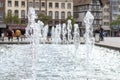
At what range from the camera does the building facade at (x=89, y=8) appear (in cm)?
11944

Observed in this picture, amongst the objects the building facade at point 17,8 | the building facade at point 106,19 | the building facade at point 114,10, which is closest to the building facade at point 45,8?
the building facade at point 17,8

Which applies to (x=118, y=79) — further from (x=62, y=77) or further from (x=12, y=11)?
(x=12, y=11)

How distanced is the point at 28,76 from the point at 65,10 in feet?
312

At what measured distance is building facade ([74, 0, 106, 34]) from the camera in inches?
4702

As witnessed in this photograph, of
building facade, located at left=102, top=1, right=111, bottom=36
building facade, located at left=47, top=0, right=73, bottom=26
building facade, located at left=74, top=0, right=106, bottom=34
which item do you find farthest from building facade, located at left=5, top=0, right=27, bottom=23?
building facade, located at left=102, top=1, right=111, bottom=36

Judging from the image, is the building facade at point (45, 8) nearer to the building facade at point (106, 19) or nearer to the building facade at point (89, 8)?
the building facade at point (89, 8)

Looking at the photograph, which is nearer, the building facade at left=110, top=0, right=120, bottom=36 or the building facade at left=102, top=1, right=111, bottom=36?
the building facade at left=102, top=1, right=111, bottom=36

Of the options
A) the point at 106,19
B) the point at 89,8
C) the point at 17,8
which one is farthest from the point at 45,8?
the point at 106,19

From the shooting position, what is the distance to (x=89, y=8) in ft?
392

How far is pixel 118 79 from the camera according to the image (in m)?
11.3

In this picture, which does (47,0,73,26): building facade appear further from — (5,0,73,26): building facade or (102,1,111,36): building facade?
(102,1,111,36): building facade

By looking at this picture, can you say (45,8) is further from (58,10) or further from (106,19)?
(106,19)

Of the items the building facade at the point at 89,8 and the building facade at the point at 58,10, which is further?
the building facade at the point at 89,8

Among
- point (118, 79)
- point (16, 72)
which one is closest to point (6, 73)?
point (16, 72)
